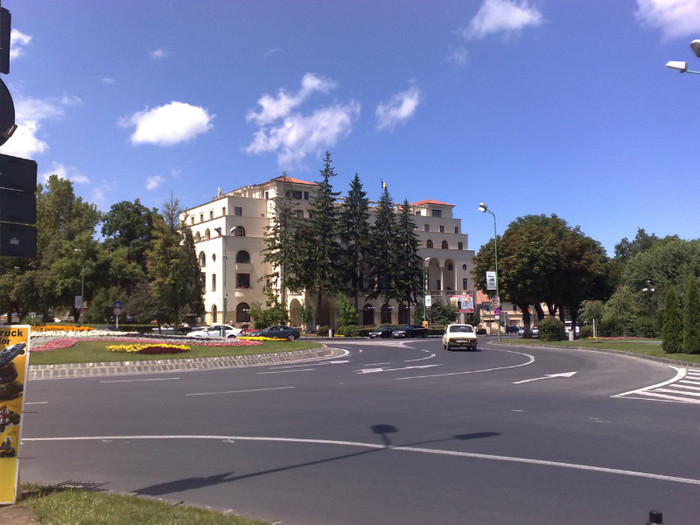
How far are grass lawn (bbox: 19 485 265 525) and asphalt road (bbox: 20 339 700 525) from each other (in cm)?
49

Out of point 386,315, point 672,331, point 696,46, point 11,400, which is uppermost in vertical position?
point 696,46

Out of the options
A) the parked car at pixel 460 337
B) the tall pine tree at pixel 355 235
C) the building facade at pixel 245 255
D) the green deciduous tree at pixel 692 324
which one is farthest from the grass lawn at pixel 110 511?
the tall pine tree at pixel 355 235

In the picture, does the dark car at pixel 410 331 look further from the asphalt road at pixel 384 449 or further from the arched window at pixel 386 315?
the asphalt road at pixel 384 449

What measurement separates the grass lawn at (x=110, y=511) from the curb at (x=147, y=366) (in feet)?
52.2

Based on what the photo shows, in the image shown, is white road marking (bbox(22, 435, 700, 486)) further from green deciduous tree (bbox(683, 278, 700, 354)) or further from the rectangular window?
the rectangular window

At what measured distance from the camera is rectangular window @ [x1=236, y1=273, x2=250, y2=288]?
73.3 metres

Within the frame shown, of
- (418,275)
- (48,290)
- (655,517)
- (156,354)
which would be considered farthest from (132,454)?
(418,275)

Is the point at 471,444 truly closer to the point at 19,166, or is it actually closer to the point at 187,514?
the point at 187,514

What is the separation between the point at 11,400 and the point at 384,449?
4.93 meters

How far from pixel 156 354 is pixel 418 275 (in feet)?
185

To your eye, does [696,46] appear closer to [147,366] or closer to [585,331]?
[147,366]

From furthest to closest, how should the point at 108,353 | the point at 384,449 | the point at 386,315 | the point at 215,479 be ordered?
the point at 386,315 → the point at 108,353 → the point at 384,449 → the point at 215,479

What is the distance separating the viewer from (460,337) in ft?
114

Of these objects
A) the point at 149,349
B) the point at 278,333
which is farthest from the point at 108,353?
the point at 278,333
